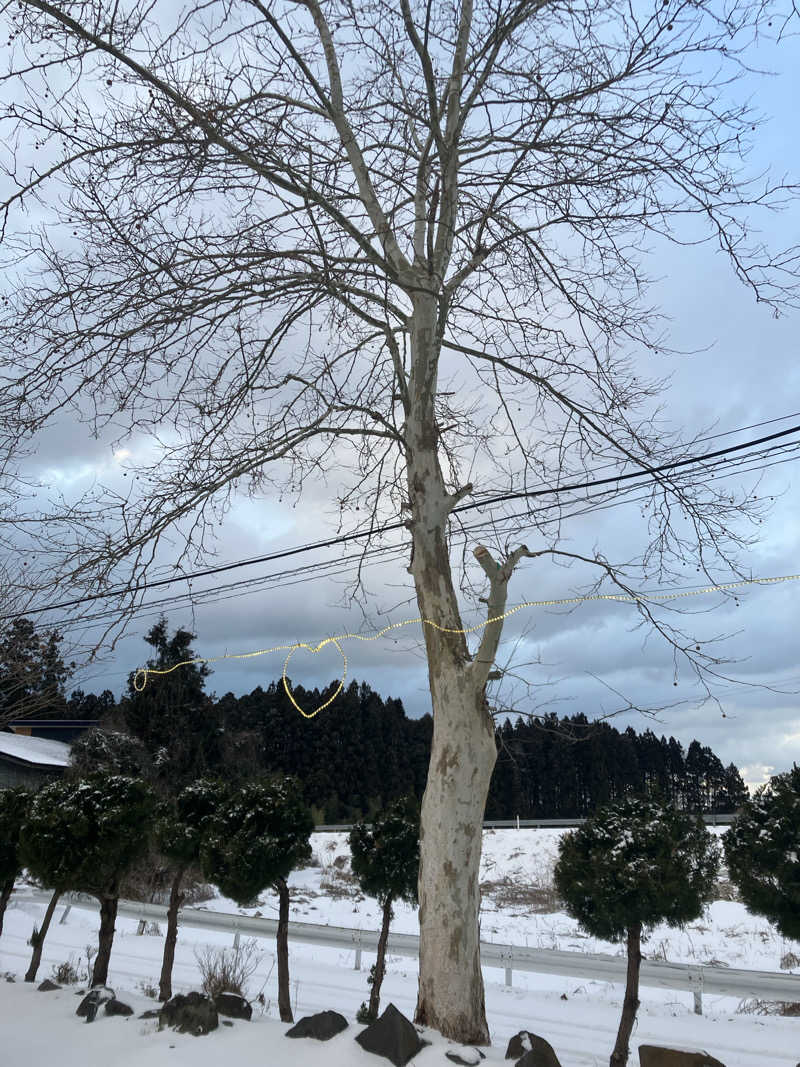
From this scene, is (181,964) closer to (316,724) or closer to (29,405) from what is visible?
(29,405)

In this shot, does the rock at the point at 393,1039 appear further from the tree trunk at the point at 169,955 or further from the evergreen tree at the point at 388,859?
the tree trunk at the point at 169,955

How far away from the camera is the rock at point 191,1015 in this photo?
264 inches

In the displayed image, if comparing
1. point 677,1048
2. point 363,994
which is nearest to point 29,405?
point 677,1048

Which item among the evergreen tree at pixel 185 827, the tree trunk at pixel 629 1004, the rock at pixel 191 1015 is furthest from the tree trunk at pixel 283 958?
the tree trunk at pixel 629 1004

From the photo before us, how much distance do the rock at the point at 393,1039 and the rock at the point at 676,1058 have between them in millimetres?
1510

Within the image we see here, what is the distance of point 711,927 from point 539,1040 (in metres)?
14.7

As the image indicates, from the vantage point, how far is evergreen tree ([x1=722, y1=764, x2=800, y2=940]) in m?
7.93

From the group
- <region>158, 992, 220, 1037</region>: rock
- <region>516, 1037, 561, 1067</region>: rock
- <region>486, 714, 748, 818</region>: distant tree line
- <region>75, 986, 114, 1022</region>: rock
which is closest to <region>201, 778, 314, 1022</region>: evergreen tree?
<region>75, 986, 114, 1022</region>: rock

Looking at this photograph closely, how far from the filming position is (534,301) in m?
8.90

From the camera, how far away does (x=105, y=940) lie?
9.54 m

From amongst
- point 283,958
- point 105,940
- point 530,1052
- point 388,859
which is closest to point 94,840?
point 105,940

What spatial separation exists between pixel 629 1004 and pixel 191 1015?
4.04 metres

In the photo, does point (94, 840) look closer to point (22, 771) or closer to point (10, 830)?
point (10, 830)

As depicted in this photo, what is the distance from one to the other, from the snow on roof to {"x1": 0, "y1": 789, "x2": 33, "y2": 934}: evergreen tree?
15664mm
